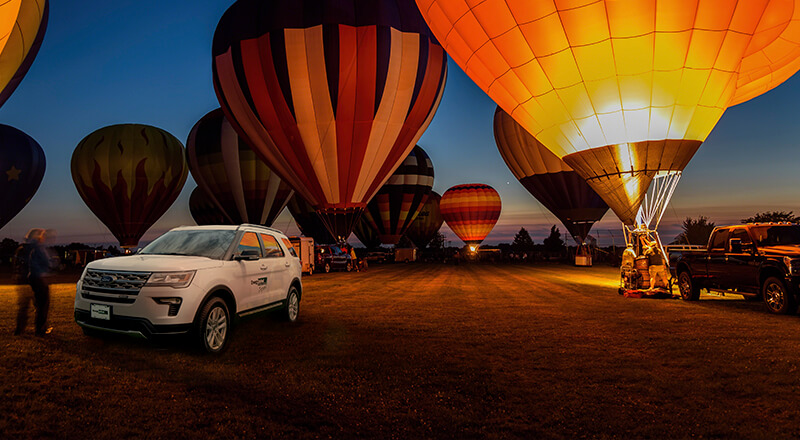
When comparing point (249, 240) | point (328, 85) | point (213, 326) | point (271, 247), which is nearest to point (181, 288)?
point (213, 326)

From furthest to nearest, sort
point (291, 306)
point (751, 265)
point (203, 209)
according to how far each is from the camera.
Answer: point (203, 209), point (751, 265), point (291, 306)

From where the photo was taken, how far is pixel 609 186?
14672mm

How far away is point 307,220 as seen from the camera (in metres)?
54.5

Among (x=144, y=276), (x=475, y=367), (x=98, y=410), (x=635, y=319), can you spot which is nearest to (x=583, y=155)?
(x=635, y=319)

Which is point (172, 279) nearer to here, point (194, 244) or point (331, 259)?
point (194, 244)

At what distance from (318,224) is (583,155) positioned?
4219 centimetres

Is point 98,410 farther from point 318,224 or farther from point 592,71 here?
point 318,224

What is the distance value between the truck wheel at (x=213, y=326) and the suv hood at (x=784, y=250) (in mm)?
11672

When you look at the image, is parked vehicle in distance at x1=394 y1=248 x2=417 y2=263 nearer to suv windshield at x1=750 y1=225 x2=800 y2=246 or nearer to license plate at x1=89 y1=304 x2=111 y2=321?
suv windshield at x1=750 y1=225 x2=800 y2=246

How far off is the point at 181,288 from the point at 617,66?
1287cm

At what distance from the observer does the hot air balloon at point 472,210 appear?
55562 millimetres

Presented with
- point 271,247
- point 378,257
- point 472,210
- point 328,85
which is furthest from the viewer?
point 472,210

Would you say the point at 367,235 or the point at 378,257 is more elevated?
the point at 367,235

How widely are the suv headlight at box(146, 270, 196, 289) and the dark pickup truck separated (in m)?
12.0
